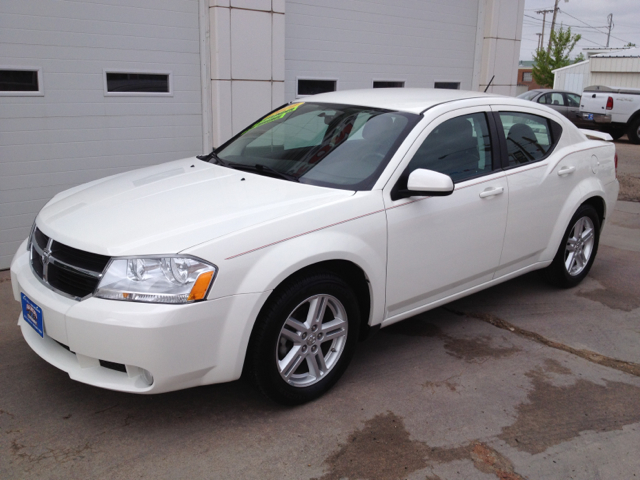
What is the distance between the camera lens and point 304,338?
3.38 meters

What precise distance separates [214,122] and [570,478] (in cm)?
568

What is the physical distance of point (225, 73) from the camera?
7.25 m

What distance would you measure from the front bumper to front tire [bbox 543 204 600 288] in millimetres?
3169

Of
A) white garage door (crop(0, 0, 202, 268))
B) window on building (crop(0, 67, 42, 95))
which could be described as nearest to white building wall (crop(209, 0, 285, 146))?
white garage door (crop(0, 0, 202, 268))

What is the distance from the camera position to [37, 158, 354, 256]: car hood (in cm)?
302

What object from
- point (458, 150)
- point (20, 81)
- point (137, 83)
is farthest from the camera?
point (137, 83)

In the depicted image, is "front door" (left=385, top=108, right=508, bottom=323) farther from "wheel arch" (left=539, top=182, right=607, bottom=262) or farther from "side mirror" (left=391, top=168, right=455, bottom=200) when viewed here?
"wheel arch" (left=539, top=182, right=607, bottom=262)

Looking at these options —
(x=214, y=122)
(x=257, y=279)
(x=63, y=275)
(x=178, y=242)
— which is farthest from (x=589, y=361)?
(x=214, y=122)

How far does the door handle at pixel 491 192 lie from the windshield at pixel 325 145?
699mm

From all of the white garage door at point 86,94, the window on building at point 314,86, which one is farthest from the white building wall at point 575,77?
the white garage door at point 86,94

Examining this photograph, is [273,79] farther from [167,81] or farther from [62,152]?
[62,152]

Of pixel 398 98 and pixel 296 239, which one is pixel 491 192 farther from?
pixel 296 239

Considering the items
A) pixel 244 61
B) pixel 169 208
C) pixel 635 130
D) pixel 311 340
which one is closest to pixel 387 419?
pixel 311 340

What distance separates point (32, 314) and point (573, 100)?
66.1ft
